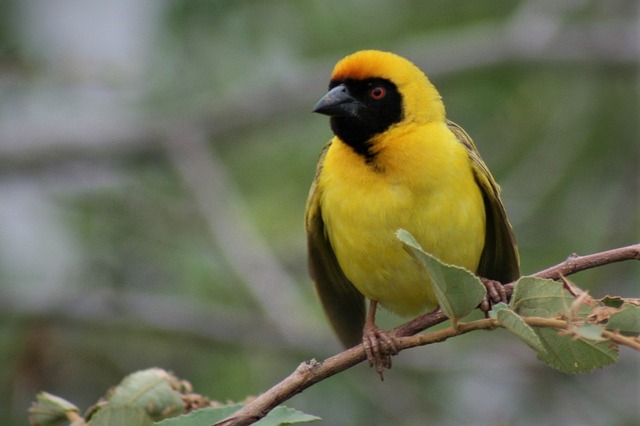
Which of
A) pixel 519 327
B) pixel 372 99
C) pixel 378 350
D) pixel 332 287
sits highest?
pixel 372 99

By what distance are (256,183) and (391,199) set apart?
475cm

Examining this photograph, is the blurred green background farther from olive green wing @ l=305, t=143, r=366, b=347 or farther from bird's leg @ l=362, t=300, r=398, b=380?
bird's leg @ l=362, t=300, r=398, b=380

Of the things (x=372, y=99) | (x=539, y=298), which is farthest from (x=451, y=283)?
(x=372, y=99)

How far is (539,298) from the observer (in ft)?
8.18

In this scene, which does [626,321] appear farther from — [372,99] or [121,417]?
[372,99]

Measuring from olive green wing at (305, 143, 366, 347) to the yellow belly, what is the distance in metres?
0.24

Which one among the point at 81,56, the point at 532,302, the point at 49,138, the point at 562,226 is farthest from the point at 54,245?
the point at 532,302

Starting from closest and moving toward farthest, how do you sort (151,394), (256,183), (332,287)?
(151,394)
(332,287)
(256,183)

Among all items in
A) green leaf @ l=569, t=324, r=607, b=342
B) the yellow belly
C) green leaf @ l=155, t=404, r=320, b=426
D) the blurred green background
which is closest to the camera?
green leaf @ l=569, t=324, r=607, b=342

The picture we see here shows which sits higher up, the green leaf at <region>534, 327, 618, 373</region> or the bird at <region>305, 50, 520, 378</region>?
the bird at <region>305, 50, 520, 378</region>

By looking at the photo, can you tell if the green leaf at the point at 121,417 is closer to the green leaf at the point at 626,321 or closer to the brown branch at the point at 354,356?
the brown branch at the point at 354,356

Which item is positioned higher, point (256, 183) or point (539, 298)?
point (256, 183)

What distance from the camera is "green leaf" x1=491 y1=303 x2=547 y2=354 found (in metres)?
2.35

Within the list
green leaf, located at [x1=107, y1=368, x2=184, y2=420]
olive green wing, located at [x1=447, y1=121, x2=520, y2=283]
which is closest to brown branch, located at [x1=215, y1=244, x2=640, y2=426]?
green leaf, located at [x1=107, y1=368, x2=184, y2=420]
